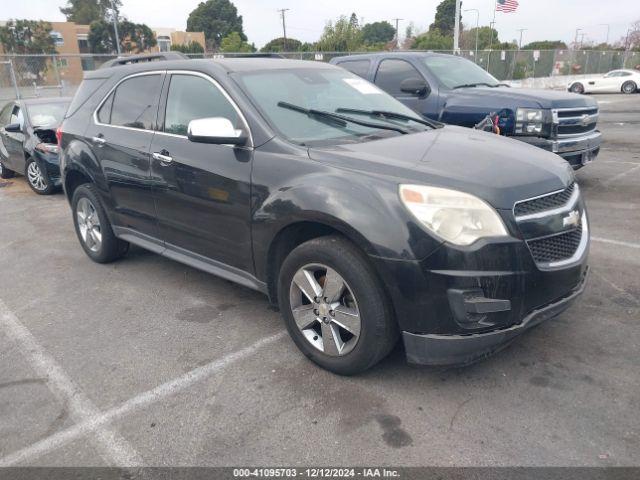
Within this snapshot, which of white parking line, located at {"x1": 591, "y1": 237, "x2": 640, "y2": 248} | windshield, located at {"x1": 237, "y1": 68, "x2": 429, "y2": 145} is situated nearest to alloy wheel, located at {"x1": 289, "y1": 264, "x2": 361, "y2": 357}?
windshield, located at {"x1": 237, "y1": 68, "x2": 429, "y2": 145}

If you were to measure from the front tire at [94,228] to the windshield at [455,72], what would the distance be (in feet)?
15.6

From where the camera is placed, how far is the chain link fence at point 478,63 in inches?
695

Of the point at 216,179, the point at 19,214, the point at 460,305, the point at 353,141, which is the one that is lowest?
the point at 19,214

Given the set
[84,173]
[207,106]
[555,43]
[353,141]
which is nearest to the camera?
[353,141]

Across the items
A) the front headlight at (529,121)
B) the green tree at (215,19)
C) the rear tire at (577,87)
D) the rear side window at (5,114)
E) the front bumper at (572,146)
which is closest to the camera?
the front bumper at (572,146)

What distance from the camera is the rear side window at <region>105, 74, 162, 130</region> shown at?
432 centimetres

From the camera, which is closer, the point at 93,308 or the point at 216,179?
the point at 216,179

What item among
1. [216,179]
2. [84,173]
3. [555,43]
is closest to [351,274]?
[216,179]

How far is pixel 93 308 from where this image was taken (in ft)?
14.2

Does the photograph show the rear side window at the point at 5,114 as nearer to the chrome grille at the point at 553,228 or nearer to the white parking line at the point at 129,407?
the white parking line at the point at 129,407

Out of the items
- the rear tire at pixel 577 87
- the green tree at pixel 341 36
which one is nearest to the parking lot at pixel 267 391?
the rear tire at pixel 577 87

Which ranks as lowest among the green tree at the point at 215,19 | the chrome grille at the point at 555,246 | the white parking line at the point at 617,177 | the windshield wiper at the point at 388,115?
the white parking line at the point at 617,177

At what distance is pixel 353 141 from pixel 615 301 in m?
2.29

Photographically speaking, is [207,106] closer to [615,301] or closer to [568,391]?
[568,391]
